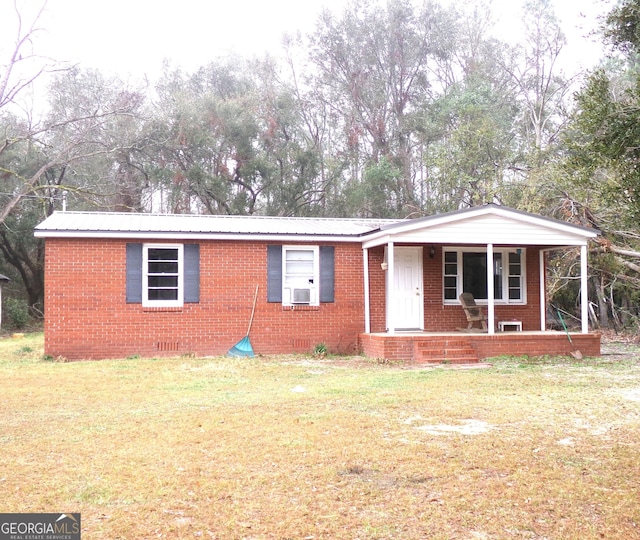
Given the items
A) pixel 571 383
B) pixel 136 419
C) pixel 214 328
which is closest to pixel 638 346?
pixel 571 383

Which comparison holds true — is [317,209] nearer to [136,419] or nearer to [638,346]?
[638,346]

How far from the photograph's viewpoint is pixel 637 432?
668 cm

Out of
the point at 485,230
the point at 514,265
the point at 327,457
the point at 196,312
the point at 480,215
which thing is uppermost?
the point at 480,215

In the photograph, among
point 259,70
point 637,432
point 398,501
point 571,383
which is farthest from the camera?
point 259,70

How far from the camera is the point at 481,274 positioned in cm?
1641

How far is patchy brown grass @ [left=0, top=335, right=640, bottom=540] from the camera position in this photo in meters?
4.22

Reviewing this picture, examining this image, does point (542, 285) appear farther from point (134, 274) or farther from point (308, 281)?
point (134, 274)

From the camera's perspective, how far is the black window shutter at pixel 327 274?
1520cm

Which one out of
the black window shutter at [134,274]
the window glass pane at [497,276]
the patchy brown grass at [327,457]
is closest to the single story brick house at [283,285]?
the black window shutter at [134,274]

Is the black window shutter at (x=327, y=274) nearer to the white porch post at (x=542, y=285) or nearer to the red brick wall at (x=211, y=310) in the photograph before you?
the red brick wall at (x=211, y=310)

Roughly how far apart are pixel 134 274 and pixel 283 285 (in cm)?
334

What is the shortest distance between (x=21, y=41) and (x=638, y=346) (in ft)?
68.3

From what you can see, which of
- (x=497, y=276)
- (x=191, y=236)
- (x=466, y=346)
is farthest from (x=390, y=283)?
(x=191, y=236)

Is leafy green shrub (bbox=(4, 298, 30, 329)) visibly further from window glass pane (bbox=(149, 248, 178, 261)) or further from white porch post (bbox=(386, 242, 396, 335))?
white porch post (bbox=(386, 242, 396, 335))
